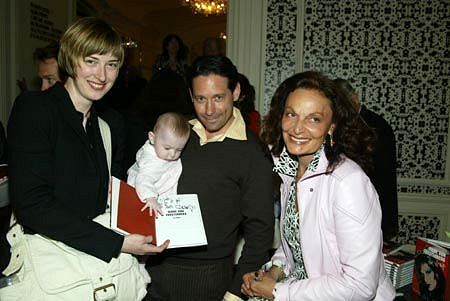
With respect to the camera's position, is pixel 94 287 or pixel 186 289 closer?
pixel 94 287

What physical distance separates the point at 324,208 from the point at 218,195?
550 mm

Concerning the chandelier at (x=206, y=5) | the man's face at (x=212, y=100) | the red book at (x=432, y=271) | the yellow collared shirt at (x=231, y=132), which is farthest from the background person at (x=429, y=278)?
the chandelier at (x=206, y=5)

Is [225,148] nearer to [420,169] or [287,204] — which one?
[287,204]

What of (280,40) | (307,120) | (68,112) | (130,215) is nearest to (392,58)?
(280,40)

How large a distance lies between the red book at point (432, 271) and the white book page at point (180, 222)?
39.9 inches

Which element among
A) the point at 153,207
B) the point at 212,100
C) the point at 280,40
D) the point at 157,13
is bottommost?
the point at 153,207

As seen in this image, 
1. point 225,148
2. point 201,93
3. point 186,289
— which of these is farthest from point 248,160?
point 186,289

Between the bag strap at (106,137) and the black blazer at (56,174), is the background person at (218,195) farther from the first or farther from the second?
the black blazer at (56,174)

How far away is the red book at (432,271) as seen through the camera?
1.78 meters

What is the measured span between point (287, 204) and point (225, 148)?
393 mm

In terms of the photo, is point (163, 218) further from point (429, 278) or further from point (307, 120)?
point (429, 278)

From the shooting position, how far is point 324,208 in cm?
160

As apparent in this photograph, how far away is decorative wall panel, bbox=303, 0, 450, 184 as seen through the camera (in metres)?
4.40

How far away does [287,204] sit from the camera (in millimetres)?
1862
